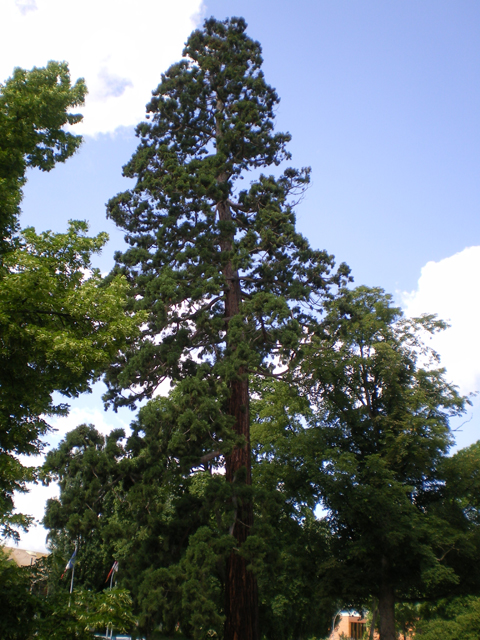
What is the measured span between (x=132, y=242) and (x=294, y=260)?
491 cm

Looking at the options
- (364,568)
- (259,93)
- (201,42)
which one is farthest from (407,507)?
(201,42)

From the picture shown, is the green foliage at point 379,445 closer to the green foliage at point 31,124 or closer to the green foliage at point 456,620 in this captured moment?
the green foliage at point 456,620

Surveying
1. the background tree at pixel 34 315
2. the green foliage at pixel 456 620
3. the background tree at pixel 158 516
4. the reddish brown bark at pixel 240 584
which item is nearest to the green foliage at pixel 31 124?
the background tree at pixel 34 315

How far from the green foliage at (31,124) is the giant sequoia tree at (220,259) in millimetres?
3745

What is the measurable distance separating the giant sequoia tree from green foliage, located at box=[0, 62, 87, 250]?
375cm

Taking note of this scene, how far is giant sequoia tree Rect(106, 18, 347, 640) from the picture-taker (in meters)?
11.7

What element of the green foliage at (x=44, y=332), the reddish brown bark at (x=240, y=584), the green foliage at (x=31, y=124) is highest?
the green foliage at (x=31, y=124)

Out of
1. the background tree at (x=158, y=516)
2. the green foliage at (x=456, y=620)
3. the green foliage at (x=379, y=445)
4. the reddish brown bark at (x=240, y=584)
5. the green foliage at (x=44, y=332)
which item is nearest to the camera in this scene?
the green foliage at (x=44, y=332)

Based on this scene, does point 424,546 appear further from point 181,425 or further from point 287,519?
point 181,425

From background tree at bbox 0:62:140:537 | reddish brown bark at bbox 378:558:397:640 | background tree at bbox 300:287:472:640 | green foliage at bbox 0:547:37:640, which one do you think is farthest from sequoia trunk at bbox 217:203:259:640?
reddish brown bark at bbox 378:558:397:640

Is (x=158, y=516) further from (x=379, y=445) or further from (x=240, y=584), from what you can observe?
(x=379, y=445)

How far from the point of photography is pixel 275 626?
19891 millimetres

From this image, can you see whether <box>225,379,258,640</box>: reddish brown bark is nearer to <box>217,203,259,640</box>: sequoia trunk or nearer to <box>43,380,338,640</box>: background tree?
<box>217,203,259,640</box>: sequoia trunk

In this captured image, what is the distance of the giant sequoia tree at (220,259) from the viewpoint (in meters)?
11.7
